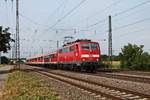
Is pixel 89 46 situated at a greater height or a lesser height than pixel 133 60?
greater

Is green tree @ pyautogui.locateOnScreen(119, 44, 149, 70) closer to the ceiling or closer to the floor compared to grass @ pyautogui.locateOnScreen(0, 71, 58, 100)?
closer to the ceiling

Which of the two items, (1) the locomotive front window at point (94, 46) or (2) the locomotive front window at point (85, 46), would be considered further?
(1) the locomotive front window at point (94, 46)

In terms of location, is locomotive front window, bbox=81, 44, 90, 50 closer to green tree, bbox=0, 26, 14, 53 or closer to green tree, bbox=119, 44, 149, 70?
green tree, bbox=119, 44, 149, 70

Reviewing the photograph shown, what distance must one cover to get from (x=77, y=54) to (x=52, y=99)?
2610 cm

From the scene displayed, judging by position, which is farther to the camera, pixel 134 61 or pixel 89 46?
pixel 134 61

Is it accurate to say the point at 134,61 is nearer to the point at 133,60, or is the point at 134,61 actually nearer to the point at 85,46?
the point at 133,60

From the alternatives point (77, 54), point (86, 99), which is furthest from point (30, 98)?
point (77, 54)

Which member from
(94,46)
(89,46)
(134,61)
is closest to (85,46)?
(89,46)

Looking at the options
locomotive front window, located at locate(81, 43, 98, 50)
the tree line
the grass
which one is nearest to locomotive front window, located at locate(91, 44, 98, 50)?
locomotive front window, located at locate(81, 43, 98, 50)

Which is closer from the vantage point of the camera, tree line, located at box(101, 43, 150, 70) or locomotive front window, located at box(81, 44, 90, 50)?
locomotive front window, located at box(81, 44, 90, 50)

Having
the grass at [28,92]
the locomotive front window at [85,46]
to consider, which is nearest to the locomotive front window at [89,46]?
the locomotive front window at [85,46]

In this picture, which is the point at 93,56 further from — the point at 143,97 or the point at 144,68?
the point at 143,97

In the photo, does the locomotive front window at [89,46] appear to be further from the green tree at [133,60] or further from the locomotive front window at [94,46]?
the green tree at [133,60]

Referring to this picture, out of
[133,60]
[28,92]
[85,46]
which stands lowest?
[28,92]
